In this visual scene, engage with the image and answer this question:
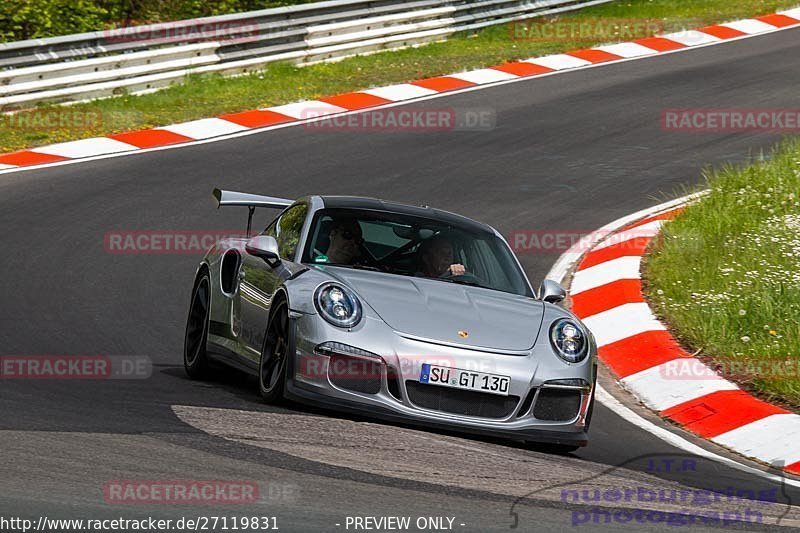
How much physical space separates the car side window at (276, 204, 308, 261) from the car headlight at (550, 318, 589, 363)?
5.17 feet

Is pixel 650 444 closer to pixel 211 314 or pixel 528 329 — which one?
pixel 528 329

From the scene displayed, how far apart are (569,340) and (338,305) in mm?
1242

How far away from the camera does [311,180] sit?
14250 millimetres

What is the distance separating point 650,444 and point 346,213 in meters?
2.16

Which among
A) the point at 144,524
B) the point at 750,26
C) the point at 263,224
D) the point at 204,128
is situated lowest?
the point at 263,224

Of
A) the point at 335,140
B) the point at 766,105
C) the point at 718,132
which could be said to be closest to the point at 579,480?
the point at 335,140

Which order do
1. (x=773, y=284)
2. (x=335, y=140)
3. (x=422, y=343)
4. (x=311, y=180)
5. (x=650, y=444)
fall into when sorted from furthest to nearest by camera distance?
(x=335, y=140)
(x=311, y=180)
(x=773, y=284)
(x=650, y=444)
(x=422, y=343)

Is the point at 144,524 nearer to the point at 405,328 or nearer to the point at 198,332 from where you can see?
the point at 405,328

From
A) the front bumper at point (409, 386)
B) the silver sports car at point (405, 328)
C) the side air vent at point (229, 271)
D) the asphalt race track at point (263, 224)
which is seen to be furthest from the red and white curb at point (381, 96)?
the front bumper at point (409, 386)

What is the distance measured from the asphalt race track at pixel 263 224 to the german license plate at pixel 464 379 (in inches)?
11.3

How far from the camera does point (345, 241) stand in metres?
8.18

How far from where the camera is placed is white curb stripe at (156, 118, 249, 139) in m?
16.0

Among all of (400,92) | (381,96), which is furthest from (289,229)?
(400,92)

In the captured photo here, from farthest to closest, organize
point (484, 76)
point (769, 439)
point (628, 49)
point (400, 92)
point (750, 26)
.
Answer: point (750, 26) → point (628, 49) → point (484, 76) → point (400, 92) → point (769, 439)
